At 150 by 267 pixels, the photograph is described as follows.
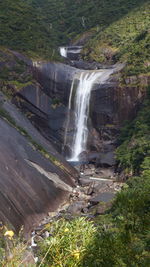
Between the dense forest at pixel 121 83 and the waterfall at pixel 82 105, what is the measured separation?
3279 millimetres

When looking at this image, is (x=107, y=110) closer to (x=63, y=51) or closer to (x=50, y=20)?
(x=63, y=51)

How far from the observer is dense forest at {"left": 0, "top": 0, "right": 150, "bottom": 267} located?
6938 millimetres

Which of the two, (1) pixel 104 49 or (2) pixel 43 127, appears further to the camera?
(1) pixel 104 49

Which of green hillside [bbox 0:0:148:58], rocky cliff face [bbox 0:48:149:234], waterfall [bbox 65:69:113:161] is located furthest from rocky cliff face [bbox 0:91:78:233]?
green hillside [bbox 0:0:148:58]

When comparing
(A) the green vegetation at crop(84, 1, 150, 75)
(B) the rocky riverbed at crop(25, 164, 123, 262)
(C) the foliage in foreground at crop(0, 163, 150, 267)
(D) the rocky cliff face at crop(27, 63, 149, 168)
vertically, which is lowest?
(C) the foliage in foreground at crop(0, 163, 150, 267)

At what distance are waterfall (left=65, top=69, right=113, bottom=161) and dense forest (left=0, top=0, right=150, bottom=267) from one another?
3.28 meters

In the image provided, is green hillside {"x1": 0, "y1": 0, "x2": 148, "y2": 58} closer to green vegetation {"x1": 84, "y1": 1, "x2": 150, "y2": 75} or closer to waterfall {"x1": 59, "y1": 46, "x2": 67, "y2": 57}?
waterfall {"x1": 59, "y1": 46, "x2": 67, "y2": 57}

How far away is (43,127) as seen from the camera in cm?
3459

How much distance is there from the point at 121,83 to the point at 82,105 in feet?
15.1

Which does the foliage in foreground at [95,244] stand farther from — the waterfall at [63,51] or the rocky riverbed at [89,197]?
the waterfall at [63,51]

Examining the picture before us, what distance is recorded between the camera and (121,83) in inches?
1347

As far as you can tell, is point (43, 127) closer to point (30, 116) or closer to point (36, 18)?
point (30, 116)

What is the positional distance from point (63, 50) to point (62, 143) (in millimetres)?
23634

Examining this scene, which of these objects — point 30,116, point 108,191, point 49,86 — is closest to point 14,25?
point 49,86
